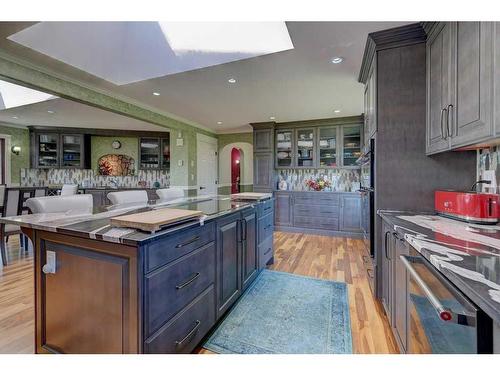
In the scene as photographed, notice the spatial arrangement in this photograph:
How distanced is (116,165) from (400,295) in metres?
6.94

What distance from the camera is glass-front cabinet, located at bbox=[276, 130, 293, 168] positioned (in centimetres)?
527

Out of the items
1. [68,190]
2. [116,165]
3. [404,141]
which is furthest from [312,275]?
[116,165]

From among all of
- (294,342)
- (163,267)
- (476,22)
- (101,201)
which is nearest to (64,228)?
(163,267)

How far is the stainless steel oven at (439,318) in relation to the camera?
0.66m

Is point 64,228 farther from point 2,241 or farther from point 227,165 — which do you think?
point 227,165

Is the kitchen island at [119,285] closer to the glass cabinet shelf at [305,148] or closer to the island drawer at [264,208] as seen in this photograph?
the island drawer at [264,208]

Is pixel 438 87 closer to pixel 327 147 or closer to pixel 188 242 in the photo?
pixel 188 242

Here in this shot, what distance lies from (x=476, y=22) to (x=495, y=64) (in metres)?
0.32

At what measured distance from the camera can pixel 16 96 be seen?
418cm

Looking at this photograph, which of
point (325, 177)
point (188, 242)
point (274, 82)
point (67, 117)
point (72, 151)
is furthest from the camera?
point (72, 151)

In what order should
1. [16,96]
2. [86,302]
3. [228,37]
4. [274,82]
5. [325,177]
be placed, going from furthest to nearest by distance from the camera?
[325,177] → [16,96] → [274,82] → [228,37] → [86,302]

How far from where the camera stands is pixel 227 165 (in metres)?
6.95

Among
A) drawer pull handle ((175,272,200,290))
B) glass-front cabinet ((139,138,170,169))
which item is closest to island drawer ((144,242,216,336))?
drawer pull handle ((175,272,200,290))
